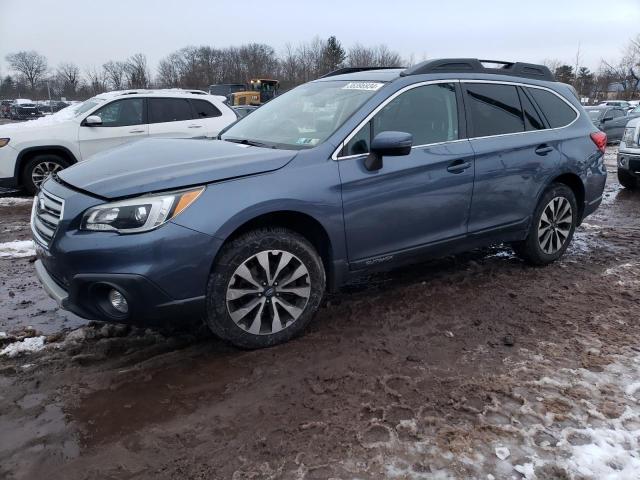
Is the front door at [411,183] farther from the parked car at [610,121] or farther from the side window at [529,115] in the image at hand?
the parked car at [610,121]

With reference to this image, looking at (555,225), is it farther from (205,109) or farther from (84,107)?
(84,107)

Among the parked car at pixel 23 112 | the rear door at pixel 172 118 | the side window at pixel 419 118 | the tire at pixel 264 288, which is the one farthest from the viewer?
the parked car at pixel 23 112

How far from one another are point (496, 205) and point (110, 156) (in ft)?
9.93

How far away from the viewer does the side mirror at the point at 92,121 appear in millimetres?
8438

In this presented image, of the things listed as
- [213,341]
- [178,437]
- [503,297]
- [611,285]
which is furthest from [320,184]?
[611,285]

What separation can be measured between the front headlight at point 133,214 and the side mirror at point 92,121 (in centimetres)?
625

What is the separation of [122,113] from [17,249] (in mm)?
3888

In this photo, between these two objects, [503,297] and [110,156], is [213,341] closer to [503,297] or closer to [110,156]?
[110,156]

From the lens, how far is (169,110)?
9.17m

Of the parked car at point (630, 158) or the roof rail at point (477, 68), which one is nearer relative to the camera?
the roof rail at point (477, 68)

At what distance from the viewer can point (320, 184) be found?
3.37 m

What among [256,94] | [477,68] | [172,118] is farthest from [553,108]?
[256,94]

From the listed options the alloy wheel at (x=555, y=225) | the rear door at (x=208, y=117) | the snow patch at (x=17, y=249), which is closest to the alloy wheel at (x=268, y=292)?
the alloy wheel at (x=555, y=225)

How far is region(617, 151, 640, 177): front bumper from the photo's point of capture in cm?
906
